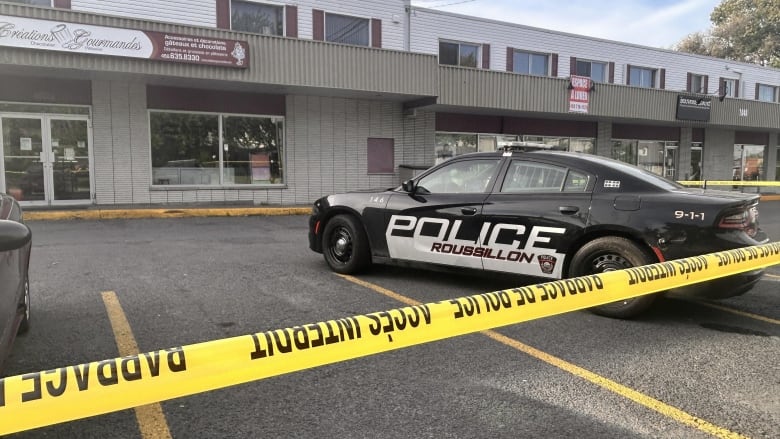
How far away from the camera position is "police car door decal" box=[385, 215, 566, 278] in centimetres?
498

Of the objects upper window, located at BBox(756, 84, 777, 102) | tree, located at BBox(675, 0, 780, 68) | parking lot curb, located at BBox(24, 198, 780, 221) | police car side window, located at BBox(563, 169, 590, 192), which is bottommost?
parking lot curb, located at BBox(24, 198, 780, 221)

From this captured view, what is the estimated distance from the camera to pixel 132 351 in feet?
12.8

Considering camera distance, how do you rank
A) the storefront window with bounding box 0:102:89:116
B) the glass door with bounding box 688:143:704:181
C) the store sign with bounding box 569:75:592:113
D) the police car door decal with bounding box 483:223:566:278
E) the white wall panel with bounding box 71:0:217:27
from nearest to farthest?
the police car door decal with bounding box 483:223:566:278 → the storefront window with bounding box 0:102:89:116 → the white wall panel with bounding box 71:0:217:27 → the store sign with bounding box 569:75:592:113 → the glass door with bounding box 688:143:704:181

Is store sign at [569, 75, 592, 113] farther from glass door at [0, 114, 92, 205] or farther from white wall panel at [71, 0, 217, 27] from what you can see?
glass door at [0, 114, 92, 205]

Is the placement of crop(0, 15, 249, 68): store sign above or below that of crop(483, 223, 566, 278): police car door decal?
above

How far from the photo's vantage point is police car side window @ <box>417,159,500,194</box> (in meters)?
5.56

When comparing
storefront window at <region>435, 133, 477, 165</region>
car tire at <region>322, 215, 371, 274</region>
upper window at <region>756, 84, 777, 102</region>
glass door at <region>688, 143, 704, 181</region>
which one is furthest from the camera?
upper window at <region>756, 84, 777, 102</region>

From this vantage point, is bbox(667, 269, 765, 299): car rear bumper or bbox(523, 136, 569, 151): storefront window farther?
bbox(523, 136, 569, 151): storefront window

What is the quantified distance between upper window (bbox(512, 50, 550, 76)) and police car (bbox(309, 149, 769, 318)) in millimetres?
16569

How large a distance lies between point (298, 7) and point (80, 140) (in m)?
7.04

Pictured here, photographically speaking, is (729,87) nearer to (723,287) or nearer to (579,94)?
(579,94)

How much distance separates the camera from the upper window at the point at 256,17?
15852 millimetres

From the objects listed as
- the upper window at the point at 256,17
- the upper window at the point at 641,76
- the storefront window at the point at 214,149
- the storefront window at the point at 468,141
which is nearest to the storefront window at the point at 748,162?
the upper window at the point at 641,76

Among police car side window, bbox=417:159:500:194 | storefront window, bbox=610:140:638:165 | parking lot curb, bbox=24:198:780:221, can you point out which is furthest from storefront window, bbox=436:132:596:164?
police car side window, bbox=417:159:500:194
